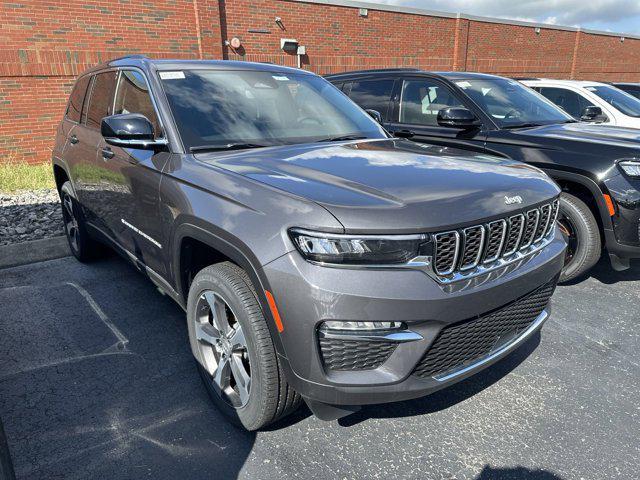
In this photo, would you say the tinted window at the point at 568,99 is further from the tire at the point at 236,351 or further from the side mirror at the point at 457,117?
the tire at the point at 236,351

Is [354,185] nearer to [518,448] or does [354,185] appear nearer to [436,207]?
[436,207]

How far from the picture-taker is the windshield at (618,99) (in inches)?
292

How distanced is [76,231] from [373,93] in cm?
358

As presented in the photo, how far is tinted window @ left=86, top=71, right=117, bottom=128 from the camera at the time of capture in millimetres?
3797

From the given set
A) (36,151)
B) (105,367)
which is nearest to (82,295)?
(105,367)

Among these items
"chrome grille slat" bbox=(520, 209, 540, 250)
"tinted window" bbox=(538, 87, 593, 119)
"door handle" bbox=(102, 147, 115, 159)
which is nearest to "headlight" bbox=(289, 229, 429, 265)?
"chrome grille slat" bbox=(520, 209, 540, 250)

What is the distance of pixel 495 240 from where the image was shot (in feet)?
7.29

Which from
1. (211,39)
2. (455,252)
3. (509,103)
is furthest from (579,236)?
(211,39)

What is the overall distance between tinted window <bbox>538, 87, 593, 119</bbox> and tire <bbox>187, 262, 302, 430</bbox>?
7.17 meters

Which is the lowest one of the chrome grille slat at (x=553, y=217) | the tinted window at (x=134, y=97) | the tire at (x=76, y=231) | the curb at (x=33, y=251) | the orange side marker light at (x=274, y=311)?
the curb at (x=33, y=251)

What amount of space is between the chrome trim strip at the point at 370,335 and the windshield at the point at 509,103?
11.0 ft

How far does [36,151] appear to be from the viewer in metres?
10.1

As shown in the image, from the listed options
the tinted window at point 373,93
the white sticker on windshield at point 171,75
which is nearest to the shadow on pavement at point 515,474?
the white sticker on windshield at point 171,75

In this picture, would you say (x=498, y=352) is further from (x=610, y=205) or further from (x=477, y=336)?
(x=610, y=205)
